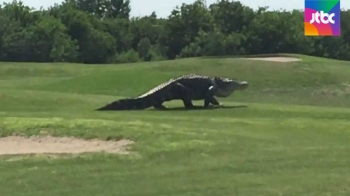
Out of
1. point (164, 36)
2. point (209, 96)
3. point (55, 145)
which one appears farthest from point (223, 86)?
point (164, 36)

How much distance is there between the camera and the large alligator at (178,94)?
69.4ft

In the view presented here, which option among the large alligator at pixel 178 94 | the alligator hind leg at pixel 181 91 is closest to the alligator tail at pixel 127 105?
the large alligator at pixel 178 94

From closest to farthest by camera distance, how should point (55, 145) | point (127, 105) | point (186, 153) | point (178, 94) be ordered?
point (186, 153), point (55, 145), point (127, 105), point (178, 94)

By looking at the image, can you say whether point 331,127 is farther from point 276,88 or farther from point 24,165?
point 276,88

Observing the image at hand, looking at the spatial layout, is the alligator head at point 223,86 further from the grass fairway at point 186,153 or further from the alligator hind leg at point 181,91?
the grass fairway at point 186,153

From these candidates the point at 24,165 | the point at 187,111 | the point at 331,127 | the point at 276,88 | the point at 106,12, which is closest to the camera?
the point at 24,165

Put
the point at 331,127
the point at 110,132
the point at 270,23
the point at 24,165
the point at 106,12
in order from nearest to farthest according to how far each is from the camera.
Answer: the point at 24,165 < the point at 110,132 < the point at 331,127 < the point at 270,23 < the point at 106,12

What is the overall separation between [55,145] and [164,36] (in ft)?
186

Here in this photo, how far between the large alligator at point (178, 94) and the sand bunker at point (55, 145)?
20.0 ft

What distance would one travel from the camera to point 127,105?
827 inches

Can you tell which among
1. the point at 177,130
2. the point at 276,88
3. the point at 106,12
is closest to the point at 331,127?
the point at 177,130

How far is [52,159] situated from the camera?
492 inches

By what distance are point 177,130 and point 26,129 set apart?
2854 mm

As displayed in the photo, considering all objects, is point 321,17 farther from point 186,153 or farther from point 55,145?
point 186,153
